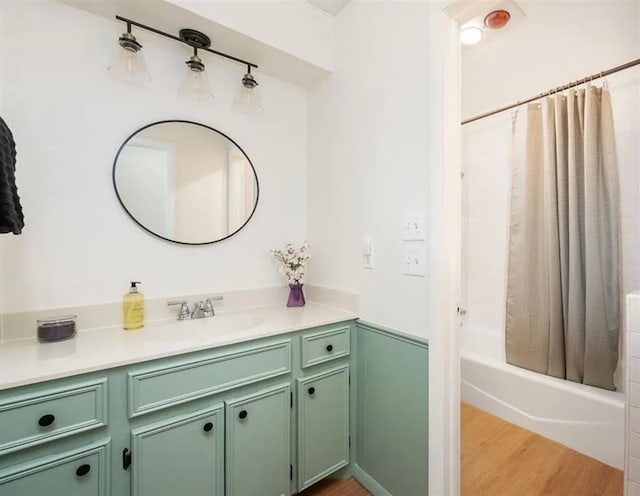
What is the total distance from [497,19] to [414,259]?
Answer: 65.9 inches

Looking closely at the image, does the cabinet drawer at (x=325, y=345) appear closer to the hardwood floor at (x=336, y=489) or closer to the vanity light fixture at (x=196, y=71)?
the hardwood floor at (x=336, y=489)

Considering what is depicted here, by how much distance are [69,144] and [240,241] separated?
87cm

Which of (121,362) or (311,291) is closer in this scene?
(121,362)

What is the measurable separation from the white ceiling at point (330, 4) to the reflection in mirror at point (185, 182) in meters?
0.89

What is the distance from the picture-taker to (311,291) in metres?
1.93

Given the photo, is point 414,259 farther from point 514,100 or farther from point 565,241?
point 514,100

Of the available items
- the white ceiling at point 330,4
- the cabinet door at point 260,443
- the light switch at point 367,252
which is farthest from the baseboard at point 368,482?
the white ceiling at point 330,4

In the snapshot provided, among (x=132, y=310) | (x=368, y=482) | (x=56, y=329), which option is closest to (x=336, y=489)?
(x=368, y=482)

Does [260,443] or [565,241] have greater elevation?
[565,241]

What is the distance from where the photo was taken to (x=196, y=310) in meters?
1.56

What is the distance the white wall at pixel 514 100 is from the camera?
1792mm

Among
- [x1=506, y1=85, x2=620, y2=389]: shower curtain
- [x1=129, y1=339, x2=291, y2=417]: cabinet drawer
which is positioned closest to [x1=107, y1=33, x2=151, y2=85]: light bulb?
[x1=129, y1=339, x2=291, y2=417]: cabinet drawer

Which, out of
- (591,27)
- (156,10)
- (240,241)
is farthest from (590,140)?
(156,10)

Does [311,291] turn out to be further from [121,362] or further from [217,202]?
[121,362]
